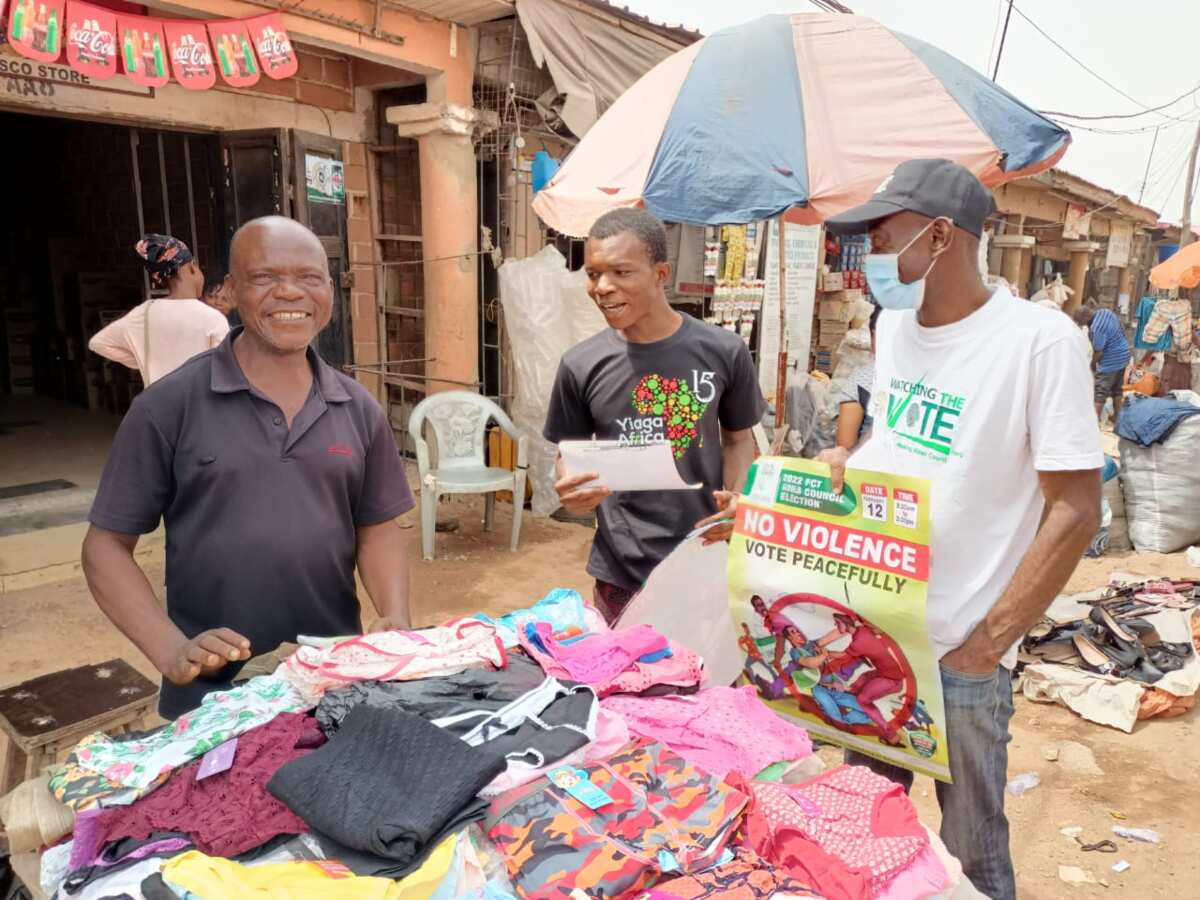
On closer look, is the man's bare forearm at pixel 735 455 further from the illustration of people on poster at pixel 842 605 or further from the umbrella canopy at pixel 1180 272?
the umbrella canopy at pixel 1180 272

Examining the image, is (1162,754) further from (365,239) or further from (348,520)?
(365,239)

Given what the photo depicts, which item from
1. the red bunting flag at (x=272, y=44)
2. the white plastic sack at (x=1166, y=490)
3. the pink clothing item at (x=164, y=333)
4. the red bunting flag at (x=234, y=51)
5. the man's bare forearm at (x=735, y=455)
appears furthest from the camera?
the white plastic sack at (x=1166, y=490)

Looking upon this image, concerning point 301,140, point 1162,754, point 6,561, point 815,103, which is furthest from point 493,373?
point 1162,754

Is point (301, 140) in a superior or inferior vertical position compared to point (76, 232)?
superior

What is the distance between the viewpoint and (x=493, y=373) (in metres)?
7.59

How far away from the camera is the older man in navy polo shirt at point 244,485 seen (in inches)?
67.5

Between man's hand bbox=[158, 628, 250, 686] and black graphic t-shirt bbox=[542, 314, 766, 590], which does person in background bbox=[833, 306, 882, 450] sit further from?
man's hand bbox=[158, 628, 250, 686]

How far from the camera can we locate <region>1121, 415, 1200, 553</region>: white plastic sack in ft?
20.0

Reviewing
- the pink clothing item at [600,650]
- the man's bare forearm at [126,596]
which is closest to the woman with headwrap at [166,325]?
the man's bare forearm at [126,596]

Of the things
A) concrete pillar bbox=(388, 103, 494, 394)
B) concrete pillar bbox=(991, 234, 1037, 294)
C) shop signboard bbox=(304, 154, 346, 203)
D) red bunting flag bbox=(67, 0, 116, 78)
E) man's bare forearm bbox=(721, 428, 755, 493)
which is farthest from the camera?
concrete pillar bbox=(991, 234, 1037, 294)

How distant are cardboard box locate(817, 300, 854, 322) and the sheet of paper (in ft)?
27.9

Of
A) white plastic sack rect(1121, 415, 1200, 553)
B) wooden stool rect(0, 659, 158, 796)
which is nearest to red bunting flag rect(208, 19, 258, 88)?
wooden stool rect(0, 659, 158, 796)

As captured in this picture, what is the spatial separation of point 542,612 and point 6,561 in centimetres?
497

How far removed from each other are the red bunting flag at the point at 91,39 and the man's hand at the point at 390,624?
3.86 metres
